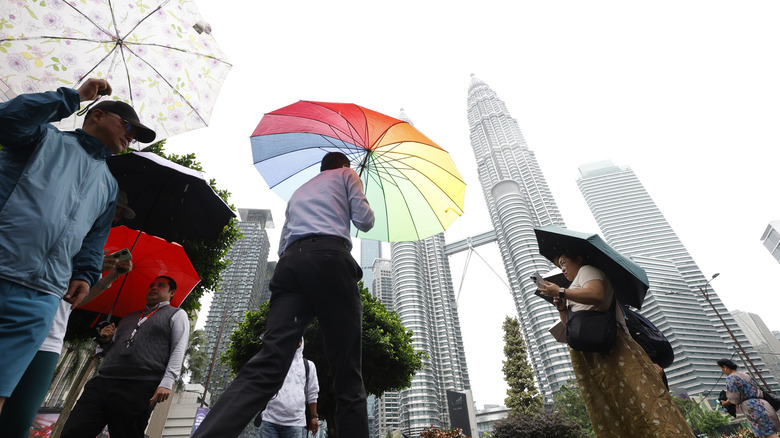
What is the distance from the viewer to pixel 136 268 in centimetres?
372

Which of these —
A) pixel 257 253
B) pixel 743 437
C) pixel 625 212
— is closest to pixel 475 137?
pixel 625 212

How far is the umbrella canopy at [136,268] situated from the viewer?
3.68 m

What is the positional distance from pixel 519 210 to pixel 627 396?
88728mm

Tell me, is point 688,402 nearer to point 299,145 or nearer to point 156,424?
point 156,424

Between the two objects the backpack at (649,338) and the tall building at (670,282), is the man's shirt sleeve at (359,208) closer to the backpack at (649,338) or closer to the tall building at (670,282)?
the backpack at (649,338)

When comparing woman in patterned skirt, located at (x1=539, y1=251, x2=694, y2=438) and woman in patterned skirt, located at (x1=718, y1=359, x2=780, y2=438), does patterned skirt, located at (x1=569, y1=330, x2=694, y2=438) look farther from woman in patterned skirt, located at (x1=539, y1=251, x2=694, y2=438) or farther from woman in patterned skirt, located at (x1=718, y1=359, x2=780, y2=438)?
woman in patterned skirt, located at (x1=718, y1=359, x2=780, y2=438)

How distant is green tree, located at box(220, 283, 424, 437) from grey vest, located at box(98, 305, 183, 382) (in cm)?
759

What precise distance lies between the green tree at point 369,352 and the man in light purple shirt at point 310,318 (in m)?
9.24

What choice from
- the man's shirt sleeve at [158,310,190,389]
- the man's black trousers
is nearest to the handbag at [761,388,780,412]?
the man's black trousers

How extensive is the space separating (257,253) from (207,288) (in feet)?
203

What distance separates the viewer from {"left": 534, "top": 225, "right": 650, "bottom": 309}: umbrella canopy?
2561 millimetres

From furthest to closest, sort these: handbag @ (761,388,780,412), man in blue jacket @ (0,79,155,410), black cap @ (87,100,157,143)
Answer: handbag @ (761,388,780,412)
black cap @ (87,100,157,143)
man in blue jacket @ (0,79,155,410)

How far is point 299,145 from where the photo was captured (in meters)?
3.27

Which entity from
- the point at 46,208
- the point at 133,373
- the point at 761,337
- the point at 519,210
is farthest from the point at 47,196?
the point at 761,337
